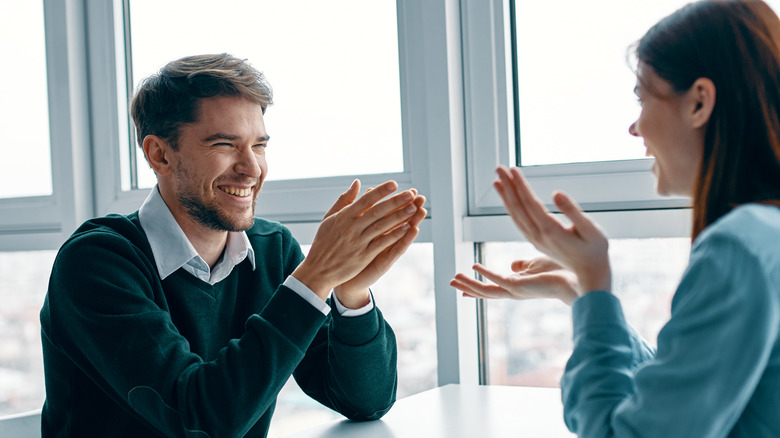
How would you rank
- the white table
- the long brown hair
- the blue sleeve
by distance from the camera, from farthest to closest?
the white table < the long brown hair < the blue sleeve

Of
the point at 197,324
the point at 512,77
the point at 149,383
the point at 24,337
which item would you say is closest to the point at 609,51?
the point at 512,77

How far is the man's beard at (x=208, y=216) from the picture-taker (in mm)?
1313

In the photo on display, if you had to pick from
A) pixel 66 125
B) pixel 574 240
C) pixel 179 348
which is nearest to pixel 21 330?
pixel 66 125

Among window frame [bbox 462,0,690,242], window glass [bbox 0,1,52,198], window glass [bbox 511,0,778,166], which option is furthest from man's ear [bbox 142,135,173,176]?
window glass [bbox 0,1,52,198]

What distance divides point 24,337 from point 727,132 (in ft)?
7.66

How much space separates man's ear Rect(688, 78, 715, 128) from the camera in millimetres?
750

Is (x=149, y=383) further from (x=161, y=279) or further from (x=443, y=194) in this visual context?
(x=443, y=194)

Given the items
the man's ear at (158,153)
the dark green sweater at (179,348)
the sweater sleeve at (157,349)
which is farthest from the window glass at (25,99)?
the sweater sleeve at (157,349)

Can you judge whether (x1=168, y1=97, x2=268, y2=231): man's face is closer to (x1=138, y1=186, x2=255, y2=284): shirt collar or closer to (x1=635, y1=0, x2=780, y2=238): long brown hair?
(x1=138, y1=186, x2=255, y2=284): shirt collar

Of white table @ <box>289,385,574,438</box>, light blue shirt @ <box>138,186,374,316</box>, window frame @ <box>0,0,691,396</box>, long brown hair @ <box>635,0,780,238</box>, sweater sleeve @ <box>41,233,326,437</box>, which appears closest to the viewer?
long brown hair @ <box>635,0,780,238</box>

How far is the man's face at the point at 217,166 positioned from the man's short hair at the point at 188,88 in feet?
0.05

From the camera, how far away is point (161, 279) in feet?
4.00

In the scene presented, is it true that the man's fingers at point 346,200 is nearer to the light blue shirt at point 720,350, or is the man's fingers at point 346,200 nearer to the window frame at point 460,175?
the window frame at point 460,175

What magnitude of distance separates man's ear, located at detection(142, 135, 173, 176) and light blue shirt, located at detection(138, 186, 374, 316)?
0.05 metres
